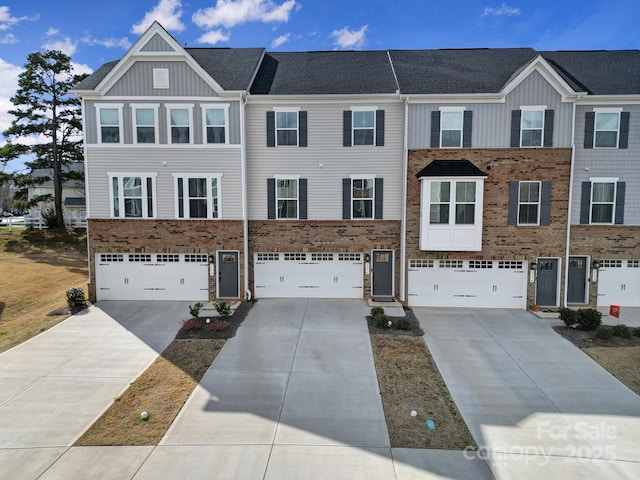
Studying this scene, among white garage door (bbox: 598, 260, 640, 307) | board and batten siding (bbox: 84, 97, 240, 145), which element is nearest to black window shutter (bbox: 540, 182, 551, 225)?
white garage door (bbox: 598, 260, 640, 307)

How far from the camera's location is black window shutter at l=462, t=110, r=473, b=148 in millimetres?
14492

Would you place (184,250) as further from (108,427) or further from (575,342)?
(575,342)

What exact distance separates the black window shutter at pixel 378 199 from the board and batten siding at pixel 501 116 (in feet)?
6.18

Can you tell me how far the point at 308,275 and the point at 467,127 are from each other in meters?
8.79

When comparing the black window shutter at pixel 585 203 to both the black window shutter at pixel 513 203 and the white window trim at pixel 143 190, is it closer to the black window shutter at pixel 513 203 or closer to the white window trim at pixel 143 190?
the black window shutter at pixel 513 203

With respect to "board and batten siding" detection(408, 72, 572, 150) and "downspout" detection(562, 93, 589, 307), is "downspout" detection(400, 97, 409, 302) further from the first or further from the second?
"downspout" detection(562, 93, 589, 307)

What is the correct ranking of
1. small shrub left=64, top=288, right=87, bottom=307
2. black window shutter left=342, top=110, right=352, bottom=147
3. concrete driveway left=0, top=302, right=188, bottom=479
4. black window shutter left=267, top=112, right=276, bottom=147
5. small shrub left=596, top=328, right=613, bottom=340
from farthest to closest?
black window shutter left=267, top=112, right=276, bottom=147 → black window shutter left=342, top=110, right=352, bottom=147 → small shrub left=64, top=288, right=87, bottom=307 → small shrub left=596, top=328, right=613, bottom=340 → concrete driveway left=0, top=302, right=188, bottom=479

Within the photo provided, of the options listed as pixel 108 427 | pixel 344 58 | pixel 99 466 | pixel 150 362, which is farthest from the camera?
pixel 344 58

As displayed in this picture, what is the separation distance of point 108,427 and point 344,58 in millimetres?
17291

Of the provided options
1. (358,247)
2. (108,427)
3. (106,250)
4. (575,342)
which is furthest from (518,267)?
(106,250)

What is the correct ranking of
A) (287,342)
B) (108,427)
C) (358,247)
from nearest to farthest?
(108,427) → (287,342) → (358,247)

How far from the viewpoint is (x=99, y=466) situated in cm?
609

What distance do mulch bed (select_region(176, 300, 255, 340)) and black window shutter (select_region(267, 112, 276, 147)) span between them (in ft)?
23.3

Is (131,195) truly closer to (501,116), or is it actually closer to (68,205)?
(501,116)
